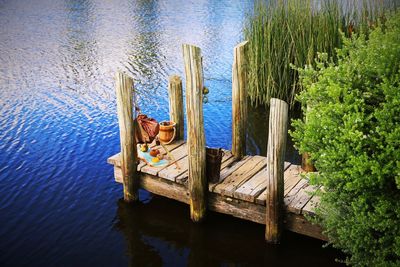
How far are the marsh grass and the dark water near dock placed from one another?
1.28 m

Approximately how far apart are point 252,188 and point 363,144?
2.55m

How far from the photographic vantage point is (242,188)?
670 centimetres

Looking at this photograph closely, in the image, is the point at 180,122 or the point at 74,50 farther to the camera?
the point at 74,50

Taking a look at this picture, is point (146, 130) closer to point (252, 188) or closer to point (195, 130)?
point (195, 130)

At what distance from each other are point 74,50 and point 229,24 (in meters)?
8.93

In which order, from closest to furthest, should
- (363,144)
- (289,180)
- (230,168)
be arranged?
(363,144), (289,180), (230,168)

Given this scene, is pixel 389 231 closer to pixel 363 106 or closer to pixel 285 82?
pixel 363 106

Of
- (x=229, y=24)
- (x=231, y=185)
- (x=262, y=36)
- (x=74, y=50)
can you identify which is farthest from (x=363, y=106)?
(x=229, y=24)

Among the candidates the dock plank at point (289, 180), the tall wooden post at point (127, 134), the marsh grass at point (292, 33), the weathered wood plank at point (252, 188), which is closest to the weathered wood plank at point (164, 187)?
the tall wooden post at point (127, 134)

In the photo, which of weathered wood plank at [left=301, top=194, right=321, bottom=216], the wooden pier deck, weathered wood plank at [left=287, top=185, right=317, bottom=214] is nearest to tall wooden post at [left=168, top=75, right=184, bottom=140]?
the wooden pier deck

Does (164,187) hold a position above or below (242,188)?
below

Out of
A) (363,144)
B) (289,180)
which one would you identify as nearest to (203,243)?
(289,180)

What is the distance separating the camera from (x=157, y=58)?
1766 centimetres

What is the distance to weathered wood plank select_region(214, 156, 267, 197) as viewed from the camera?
6.73 m
